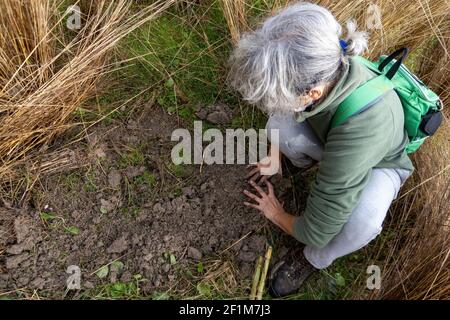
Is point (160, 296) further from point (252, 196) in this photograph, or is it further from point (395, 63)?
point (395, 63)

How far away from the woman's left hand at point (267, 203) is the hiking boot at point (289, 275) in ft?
0.66

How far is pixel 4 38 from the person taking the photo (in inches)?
65.9

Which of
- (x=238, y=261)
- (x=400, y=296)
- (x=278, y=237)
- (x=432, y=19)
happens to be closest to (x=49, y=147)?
(x=238, y=261)

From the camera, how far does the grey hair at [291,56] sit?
118 cm

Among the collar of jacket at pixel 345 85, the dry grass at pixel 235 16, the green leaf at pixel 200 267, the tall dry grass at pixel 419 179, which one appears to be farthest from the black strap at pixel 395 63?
the green leaf at pixel 200 267

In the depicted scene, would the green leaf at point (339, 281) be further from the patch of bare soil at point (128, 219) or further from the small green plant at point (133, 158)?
the small green plant at point (133, 158)

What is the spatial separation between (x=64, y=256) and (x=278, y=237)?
0.87 meters

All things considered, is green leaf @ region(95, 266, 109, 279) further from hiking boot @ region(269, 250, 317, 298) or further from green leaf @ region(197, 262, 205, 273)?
hiking boot @ region(269, 250, 317, 298)

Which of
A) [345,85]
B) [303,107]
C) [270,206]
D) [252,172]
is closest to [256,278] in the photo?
[270,206]

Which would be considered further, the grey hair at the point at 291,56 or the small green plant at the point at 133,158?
the small green plant at the point at 133,158

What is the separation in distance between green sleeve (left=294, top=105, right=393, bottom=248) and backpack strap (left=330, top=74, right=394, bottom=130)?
0.07ft

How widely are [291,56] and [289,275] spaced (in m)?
0.97

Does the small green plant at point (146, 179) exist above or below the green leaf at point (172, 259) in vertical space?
above

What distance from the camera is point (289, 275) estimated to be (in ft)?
5.85
